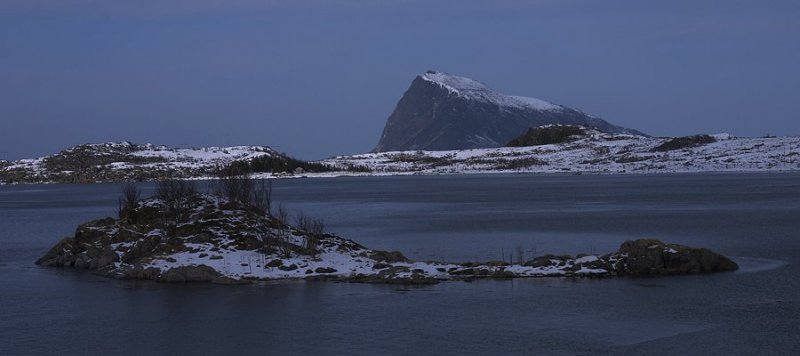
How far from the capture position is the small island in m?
32.0

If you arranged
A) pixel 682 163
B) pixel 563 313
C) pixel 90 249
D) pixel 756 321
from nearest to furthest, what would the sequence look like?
pixel 756 321 → pixel 563 313 → pixel 90 249 → pixel 682 163

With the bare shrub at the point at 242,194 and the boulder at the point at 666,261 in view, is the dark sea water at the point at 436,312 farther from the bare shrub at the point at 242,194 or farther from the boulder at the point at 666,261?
the bare shrub at the point at 242,194

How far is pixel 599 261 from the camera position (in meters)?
32.2

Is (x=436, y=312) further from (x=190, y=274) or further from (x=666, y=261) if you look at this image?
(x=190, y=274)

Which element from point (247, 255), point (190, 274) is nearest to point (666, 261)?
point (247, 255)

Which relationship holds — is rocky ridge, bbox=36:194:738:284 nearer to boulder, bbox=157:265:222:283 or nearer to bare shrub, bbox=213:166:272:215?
boulder, bbox=157:265:222:283

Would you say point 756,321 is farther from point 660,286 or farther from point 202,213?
point 202,213

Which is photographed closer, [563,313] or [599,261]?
[563,313]

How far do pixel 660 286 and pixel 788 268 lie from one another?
6.25 m

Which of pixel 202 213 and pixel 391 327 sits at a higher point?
pixel 202 213

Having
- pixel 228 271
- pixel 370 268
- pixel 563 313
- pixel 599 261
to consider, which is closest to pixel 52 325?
pixel 228 271

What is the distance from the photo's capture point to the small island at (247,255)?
32.0m

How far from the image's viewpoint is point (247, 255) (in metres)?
34.9

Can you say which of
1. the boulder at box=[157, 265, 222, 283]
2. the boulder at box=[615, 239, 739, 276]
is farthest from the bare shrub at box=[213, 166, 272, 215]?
the boulder at box=[615, 239, 739, 276]
